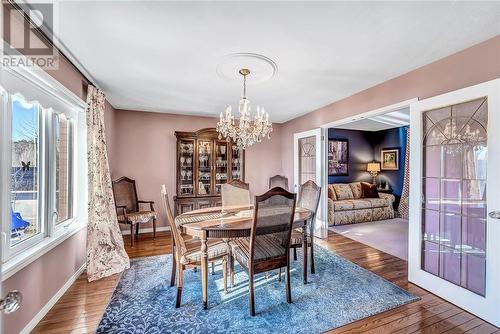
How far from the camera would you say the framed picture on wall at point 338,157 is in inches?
251

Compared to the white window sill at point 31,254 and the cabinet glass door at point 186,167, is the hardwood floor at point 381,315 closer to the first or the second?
the white window sill at point 31,254

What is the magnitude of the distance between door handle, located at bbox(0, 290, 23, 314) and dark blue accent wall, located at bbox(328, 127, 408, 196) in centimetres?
629

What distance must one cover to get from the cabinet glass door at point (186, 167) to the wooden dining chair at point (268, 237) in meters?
2.58

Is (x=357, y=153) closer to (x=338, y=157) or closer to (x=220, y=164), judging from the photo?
(x=338, y=157)

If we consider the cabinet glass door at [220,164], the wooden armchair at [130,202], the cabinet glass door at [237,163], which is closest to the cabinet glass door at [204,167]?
the cabinet glass door at [220,164]

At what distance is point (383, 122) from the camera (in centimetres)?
571

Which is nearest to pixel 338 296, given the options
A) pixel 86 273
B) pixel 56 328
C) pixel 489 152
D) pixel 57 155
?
pixel 489 152

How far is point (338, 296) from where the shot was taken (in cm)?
236

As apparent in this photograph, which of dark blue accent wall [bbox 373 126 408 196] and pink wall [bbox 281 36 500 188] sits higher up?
pink wall [bbox 281 36 500 188]

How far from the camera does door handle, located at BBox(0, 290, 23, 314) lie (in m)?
0.83

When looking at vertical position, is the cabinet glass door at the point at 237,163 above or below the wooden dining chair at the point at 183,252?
above

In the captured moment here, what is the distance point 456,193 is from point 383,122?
12.7ft

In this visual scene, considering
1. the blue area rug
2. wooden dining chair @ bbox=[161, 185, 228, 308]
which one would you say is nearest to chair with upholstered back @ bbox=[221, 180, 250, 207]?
the blue area rug

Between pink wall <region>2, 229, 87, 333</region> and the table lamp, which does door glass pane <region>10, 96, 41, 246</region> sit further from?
the table lamp
